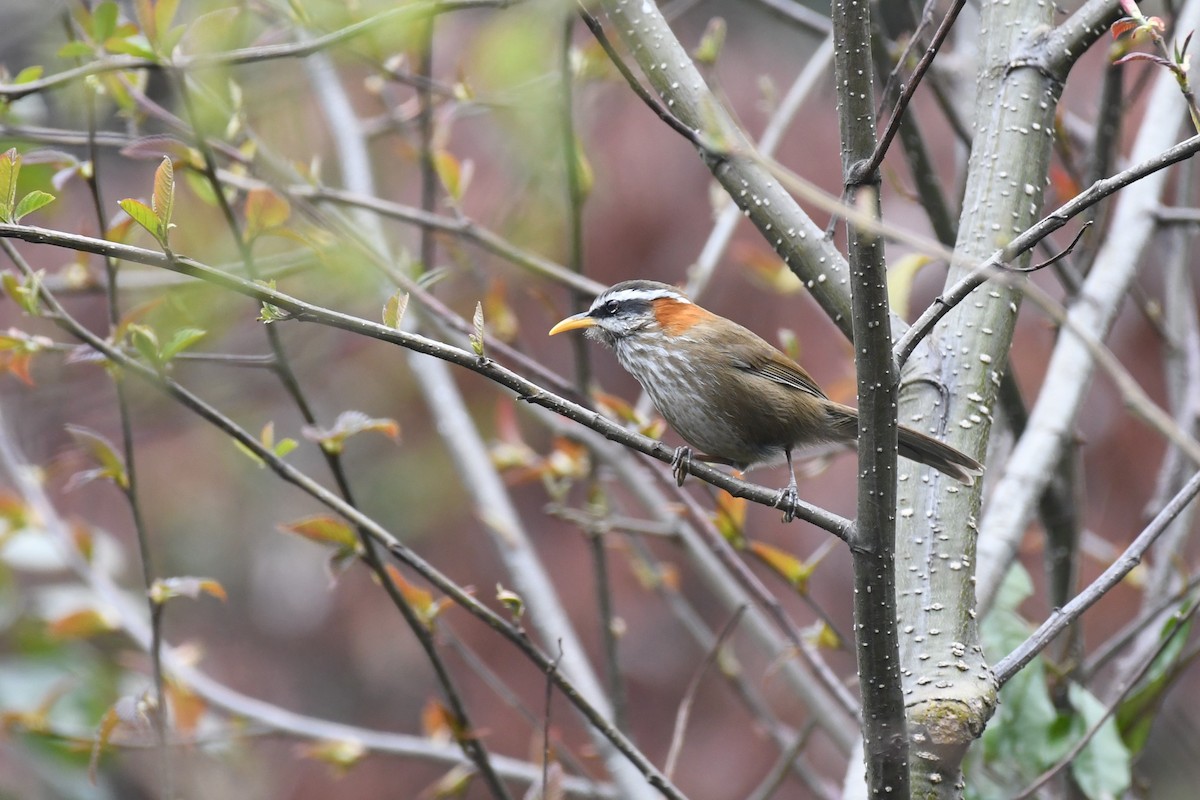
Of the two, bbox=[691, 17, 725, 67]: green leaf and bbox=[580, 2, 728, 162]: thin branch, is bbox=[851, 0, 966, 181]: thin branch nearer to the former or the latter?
bbox=[580, 2, 728, 162]: thin branch

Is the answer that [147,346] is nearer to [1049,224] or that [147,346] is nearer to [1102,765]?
[1049,224]

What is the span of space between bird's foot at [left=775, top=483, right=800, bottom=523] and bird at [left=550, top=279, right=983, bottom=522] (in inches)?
22.7

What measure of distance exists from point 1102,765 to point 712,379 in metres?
1.48

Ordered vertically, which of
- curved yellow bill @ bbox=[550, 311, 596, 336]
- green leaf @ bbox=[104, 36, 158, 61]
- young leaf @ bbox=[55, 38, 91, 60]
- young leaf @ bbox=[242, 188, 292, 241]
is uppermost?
green leaf @ bbox=[104, 36, 158, 61]

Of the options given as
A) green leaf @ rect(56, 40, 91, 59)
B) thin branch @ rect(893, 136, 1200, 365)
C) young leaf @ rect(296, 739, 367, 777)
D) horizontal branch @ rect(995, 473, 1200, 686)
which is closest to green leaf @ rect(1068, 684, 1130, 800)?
horizontal branch @ rect(995, 473, 1200, 686)

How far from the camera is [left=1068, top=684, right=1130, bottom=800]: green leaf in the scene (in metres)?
2.87

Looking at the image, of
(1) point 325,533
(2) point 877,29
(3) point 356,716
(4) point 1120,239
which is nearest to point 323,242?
(1) point 325,533

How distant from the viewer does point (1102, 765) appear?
290 cm

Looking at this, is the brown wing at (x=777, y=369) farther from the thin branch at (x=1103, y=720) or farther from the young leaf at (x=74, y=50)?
the young leaf at (x=74, y=50)

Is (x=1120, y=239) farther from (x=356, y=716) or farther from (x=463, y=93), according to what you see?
(x=356, y=716)

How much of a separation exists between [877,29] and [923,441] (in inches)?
52.1

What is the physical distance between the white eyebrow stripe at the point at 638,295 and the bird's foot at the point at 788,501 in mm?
955

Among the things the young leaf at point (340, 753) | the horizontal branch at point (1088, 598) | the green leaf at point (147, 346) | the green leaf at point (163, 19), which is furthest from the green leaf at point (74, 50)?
the horizontal branch at point (1088, 598)

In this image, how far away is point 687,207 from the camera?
6.34 m
